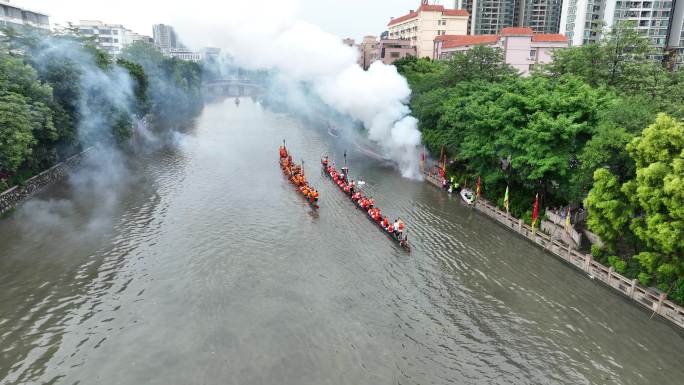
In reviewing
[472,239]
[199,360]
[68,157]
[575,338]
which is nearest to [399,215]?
[472,239]

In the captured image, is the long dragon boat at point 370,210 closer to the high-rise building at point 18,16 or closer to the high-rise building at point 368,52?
the high-rise building at point 18,16

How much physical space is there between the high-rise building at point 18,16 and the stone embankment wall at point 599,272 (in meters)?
63.4

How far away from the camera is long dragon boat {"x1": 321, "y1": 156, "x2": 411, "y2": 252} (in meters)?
29.0

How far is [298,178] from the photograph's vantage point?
132 ft

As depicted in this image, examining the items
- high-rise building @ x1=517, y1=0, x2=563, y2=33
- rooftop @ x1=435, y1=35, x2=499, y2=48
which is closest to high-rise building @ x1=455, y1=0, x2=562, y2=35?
high-rise building @ x1=517, y1=0, x2=563, y2=33

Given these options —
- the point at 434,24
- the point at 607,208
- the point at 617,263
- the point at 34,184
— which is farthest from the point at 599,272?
the point at 434,24

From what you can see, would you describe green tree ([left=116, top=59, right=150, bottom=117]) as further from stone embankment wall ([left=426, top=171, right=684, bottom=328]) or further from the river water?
stone embankment wall ([left=426, top=171, right=684, bottom=328])

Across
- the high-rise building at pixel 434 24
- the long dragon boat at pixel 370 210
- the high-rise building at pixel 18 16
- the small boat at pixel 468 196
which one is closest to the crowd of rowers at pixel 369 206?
the long dragon boat at pixel 370 210

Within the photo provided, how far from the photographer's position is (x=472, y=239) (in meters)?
30.7

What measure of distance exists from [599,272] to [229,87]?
148606mm

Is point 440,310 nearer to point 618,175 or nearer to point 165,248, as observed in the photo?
point 618,175

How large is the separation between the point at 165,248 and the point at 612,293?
2547 centimetres

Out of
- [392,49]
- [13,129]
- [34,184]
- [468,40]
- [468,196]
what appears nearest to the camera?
[13,129]

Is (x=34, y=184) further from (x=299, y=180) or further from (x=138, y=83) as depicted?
(x=138, y=83)
